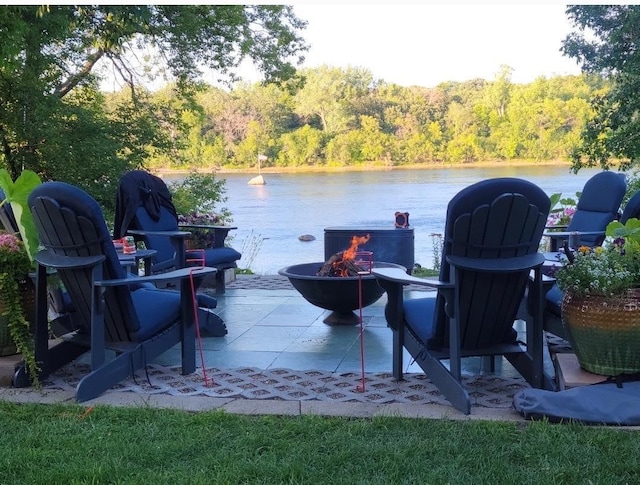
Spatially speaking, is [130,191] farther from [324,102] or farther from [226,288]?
[324,102]

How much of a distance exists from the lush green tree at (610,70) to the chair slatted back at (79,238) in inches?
295

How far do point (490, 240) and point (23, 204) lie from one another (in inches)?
78.5

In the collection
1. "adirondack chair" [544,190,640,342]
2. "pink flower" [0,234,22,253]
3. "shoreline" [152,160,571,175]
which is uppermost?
"pink flower" [0,234,22,253]

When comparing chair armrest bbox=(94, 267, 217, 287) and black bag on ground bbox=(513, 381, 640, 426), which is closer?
black bag on ground bbox=(513, 381, 640, 426)

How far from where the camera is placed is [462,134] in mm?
38406

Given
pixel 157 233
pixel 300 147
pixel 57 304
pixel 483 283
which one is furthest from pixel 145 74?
pixel 300 147

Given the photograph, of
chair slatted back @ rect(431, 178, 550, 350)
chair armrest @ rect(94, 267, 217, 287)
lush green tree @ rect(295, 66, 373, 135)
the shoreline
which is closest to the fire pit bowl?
chair armrest @ rect(94, 267, 217, 287)

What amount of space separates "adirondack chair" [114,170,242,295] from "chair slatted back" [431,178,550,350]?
2656mm

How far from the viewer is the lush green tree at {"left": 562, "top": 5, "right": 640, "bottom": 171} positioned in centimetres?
861

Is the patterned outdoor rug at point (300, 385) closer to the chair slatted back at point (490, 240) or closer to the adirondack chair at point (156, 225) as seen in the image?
the chair slatted back at point (490, 240)

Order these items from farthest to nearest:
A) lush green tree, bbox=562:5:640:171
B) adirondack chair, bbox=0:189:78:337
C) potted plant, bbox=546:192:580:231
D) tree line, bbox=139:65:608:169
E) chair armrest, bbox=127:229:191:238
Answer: tree line, bbox=139:65:608:169, lush green tree, bbox=562:5:640:171, potted plant, bbox=546:192:580:231, chair armrest, bbox=127:229:191:238, adirondack chair, bbox=0:189:78:337

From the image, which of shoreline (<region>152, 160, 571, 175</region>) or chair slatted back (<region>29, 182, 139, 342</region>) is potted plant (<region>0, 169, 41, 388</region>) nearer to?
chair slatted back (<region>29, 182, 139, 342</region>)

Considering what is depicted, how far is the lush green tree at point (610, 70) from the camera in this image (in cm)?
861

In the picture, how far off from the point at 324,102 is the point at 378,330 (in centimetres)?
3656
